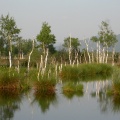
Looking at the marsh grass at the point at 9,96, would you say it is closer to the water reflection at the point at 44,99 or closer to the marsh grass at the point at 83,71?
the water reflection at the point at 44,99

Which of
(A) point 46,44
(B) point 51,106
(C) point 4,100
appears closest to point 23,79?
(C) point 4,100

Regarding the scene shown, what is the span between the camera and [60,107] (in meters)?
11.5

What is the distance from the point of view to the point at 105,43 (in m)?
37.3

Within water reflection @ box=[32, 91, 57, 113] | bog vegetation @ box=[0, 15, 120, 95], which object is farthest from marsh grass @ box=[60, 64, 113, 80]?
water reflection @ box=[32, 91, 57, 113]

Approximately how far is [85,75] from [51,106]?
487 inches

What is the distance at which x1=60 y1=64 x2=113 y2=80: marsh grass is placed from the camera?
73.7 feet

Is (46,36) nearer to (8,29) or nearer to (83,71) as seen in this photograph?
(8,29)

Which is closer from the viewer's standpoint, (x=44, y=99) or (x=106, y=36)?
(x=44, y=99)

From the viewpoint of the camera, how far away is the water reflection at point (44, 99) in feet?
38.4

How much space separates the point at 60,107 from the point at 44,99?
1.48m

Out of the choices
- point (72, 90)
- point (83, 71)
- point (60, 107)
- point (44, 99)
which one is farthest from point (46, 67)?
point (60, 107)

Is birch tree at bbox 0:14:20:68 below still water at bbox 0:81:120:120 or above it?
above

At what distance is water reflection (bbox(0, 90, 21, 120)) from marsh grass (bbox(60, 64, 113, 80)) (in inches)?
297

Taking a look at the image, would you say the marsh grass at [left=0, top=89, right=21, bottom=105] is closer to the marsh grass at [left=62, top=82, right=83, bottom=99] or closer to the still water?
the still water
